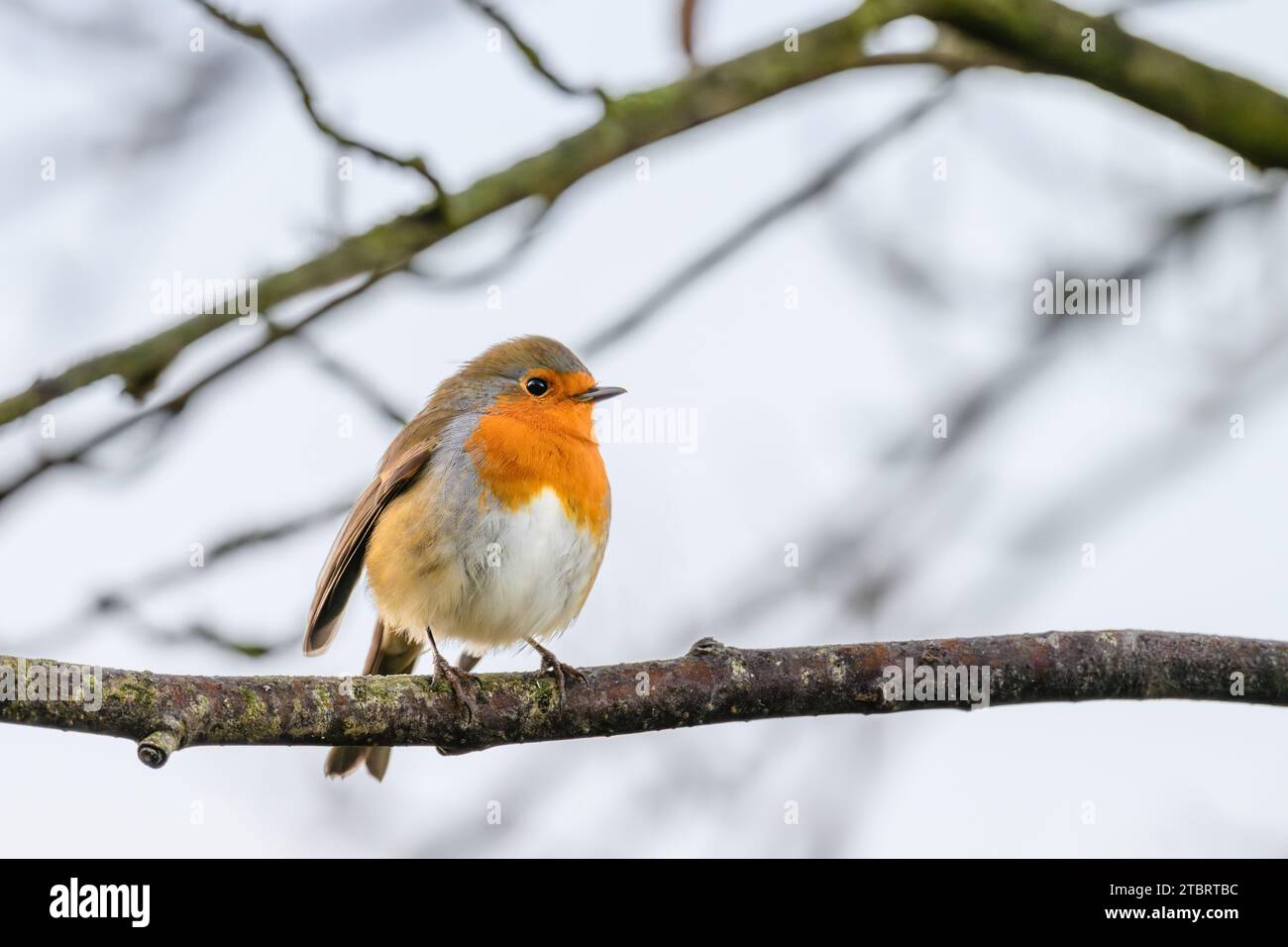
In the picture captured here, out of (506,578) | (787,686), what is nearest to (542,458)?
(506,578)

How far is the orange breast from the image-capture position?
450cm

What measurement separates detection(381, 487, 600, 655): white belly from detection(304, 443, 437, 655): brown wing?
1.11ft

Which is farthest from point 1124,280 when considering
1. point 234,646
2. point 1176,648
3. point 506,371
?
point 234,646

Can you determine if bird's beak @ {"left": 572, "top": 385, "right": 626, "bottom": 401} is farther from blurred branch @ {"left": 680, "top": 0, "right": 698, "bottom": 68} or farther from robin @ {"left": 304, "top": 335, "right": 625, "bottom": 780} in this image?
blurred branch @ {"left": 680, "top": 0, "right": 698, "bottom": 68}

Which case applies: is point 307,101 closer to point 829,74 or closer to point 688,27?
point 688,27

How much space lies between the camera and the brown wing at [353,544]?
473cm

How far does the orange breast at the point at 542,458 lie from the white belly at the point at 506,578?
0.18 feet

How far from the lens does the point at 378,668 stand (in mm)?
5234

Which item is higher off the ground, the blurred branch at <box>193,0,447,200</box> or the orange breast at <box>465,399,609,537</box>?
the blurred branch at <box>193,0,447,200</box>

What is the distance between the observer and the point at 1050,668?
3135 mm

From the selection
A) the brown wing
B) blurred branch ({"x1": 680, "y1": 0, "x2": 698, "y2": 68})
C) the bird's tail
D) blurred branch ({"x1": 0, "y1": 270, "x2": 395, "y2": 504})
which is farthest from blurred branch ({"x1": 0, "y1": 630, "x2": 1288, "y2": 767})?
the bird's tail

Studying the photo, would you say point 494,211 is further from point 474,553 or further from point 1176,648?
point 1176,648

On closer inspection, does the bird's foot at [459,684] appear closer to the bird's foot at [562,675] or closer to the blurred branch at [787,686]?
the blurred branch at [787,686]

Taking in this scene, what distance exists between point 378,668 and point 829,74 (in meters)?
2.75
